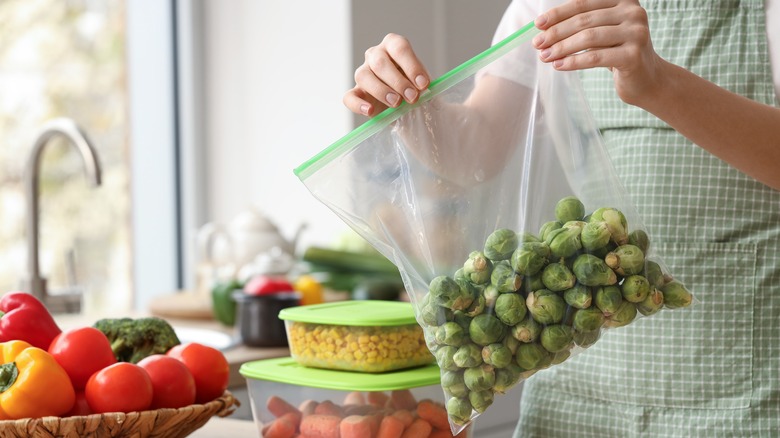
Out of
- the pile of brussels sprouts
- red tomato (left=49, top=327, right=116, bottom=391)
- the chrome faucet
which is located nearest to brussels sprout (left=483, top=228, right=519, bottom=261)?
the pile of brussels sprouts

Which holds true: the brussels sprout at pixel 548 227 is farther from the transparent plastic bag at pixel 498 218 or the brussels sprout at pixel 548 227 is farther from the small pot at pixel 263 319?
the small pot at pixel 263 319

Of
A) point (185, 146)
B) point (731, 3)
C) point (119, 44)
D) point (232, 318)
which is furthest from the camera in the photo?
point (185, 146)

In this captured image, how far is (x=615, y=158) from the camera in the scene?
1.14 meters

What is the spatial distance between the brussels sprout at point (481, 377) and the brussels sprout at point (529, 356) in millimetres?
24

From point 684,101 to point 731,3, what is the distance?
0.98 feet

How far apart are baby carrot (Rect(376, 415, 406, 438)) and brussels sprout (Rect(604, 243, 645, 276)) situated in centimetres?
26

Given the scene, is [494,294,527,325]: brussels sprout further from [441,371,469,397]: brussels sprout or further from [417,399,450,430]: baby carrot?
[417,399,450,430]: baby carrot

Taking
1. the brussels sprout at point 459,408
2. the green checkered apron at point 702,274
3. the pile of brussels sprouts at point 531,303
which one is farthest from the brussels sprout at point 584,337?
the green checkered apron at point 702,274

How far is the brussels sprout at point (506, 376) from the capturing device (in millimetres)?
774

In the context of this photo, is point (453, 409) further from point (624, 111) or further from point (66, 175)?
point (66, 175)

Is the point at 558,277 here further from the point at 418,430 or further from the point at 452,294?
the point at 418,430

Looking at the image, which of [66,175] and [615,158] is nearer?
[615,158]

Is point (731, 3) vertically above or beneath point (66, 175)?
above

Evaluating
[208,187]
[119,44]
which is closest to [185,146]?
[208,187]
